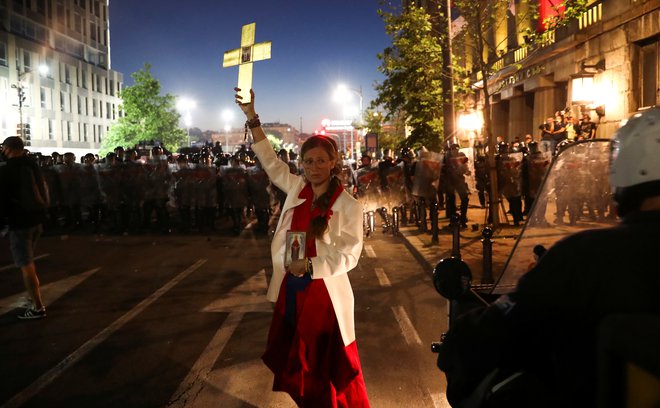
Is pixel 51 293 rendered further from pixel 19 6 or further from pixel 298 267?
pixel 19 6

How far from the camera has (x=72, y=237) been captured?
14.1 m

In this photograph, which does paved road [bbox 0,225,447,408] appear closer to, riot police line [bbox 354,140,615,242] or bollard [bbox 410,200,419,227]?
riot police line [bbox 354,140,615,242]

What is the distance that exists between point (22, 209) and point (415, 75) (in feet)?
48.1

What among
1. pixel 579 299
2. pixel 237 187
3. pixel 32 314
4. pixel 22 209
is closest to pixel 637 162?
pixel 579 299

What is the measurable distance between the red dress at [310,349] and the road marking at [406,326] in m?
2.61

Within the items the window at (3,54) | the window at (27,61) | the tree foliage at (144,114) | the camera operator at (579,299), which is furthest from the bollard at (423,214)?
the window at (27,61)

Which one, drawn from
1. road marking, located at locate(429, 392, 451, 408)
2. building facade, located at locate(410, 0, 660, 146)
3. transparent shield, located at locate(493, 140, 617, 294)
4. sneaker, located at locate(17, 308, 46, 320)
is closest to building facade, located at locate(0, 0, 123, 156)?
building facade, located at locate(410, 0, 660, 146)

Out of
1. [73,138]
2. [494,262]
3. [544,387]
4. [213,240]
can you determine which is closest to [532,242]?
[544,387]

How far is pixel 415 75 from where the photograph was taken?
18.9m

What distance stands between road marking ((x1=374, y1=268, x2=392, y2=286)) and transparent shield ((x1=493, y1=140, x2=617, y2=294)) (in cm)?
607

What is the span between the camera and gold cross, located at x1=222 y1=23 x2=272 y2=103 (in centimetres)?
390

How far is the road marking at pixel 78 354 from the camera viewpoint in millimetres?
4396

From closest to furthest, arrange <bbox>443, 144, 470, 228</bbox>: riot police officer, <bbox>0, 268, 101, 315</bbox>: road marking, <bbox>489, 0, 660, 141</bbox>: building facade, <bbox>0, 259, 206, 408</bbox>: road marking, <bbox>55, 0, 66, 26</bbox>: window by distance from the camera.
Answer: <bbox>0, 259, 206, 408</bbox>: road marking → <bbox>0, 268, 101, 315</bbox>: road marking → <bbox>443, 144, 470, 228</bbox>: riot police officer → <bbox>489, 0, 660, 141</bbox>: building facade → <bbox>55, 0, 66, 26</bbox>: window

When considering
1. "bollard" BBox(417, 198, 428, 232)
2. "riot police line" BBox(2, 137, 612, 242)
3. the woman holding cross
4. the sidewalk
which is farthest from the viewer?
"riot police line" BBox(2, 137, 612, 242)
